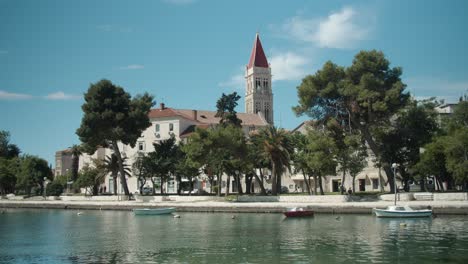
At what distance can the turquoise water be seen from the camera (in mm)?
24344

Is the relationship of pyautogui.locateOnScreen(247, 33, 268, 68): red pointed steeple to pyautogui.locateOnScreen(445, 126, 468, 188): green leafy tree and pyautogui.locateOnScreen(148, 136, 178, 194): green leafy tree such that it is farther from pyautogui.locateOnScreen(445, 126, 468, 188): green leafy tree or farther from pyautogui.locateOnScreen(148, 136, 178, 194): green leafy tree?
pyautogui.locateOnScreen(445, 126, 468, 188): green leafy tree

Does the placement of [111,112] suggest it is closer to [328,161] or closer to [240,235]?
[328,161]

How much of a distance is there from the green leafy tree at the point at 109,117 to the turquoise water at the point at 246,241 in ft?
83.2

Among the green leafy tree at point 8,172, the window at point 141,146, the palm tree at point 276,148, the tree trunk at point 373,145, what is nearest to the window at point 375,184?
the tree trunk at point 373,145

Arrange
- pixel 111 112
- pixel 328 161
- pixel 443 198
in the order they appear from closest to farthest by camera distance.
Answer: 1. pixel 443 198
2. pixel 328 161
3. pixel 111 112

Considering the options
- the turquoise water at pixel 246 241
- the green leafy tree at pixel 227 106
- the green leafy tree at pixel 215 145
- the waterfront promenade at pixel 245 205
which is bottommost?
the turquoise water at pixel 246 241

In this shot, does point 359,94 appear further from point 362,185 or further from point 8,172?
point 8,172

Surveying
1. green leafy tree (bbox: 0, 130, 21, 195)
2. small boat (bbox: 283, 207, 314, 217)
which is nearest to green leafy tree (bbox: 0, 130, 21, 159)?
green leafy tree (bbox: 0, 130, 21, 195)

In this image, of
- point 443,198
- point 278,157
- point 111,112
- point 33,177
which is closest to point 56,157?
point 33,177

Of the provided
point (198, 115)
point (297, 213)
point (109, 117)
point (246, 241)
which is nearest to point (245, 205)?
point (297, 213)

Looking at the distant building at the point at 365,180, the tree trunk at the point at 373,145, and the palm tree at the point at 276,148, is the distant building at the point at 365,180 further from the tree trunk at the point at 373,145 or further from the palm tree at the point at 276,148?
the tree trunk at the point at 373,145

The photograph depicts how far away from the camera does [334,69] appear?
5622cm

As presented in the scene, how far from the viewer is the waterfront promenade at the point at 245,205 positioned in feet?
145

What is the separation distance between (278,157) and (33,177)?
53.9 metres
